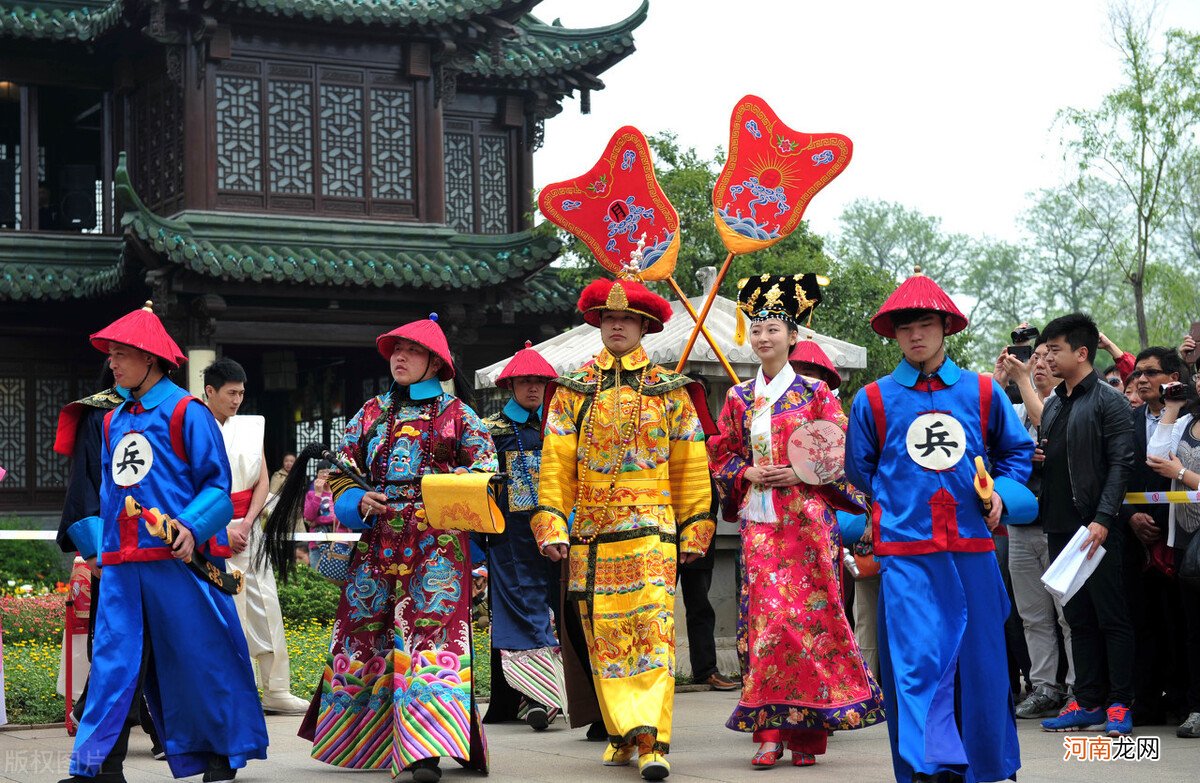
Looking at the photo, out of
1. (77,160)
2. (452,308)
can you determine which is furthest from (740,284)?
(77,160)

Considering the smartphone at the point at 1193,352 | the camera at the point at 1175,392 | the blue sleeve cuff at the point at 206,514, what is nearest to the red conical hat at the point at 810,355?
the camera at the point at 1175,392

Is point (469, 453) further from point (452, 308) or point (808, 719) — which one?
point (452, 308)

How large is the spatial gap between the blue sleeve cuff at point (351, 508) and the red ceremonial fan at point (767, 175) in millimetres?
2948

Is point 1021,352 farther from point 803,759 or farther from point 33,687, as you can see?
point 33,687

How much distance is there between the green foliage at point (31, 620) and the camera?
13.1 metres

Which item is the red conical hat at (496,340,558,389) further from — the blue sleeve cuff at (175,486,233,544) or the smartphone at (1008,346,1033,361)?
the blue sleeve cuff at (175,486,233,544)

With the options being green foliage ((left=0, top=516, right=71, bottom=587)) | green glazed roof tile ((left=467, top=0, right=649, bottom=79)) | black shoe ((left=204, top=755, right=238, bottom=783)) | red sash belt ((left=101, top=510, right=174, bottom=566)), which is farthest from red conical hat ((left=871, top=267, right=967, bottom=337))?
green glazed roof tile ((left=467, top=0, right=649, bottom=79))

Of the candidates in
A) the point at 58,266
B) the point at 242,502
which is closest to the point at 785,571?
the point at 242,502

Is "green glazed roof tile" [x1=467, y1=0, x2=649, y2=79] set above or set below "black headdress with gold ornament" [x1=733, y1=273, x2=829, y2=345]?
above

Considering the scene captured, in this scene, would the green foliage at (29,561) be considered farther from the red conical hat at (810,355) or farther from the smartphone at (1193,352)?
the smartphone at (1193,352)

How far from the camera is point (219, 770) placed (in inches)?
251

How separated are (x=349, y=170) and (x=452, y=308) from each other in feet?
6.09

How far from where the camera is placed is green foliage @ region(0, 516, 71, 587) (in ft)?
53.7

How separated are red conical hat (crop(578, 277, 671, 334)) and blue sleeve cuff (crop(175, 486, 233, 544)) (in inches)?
70.3
